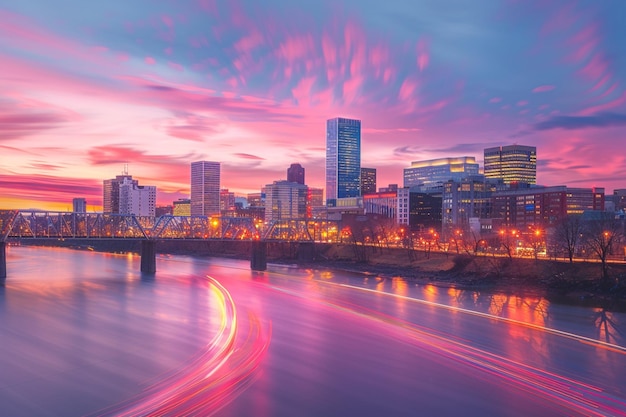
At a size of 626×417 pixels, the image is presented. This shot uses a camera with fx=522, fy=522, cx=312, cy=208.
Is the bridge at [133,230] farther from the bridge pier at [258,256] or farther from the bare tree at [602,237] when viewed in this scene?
the bare tree at [602,237]

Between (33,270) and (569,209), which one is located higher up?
(569,209)

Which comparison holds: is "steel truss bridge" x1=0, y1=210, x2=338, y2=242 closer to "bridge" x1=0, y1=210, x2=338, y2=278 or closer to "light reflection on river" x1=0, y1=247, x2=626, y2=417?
"bridge" x1=0, y1=210, x2=338, y2=278

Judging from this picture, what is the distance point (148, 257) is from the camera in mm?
102375

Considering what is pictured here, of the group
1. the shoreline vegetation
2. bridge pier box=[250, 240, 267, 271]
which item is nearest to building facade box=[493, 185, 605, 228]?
the shoreline vegetation

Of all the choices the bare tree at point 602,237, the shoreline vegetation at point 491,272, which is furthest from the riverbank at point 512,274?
the bare tree at point 602,237

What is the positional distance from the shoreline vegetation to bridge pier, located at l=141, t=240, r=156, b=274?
36604 mm

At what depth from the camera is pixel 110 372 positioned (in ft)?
109

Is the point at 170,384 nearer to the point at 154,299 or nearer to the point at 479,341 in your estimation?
the point at 479,341

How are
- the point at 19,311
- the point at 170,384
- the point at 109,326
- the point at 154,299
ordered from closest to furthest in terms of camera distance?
the point at 170,384
the point at 109,326
the point at 19,311
the point at 154,299

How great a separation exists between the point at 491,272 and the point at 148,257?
63820 millimetres

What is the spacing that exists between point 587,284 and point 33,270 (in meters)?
101

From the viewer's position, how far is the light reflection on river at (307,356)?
2788 cm

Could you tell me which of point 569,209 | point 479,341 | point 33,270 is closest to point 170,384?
point 479,341

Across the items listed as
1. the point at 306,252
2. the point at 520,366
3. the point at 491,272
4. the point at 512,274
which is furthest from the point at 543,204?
the point at 520,366
